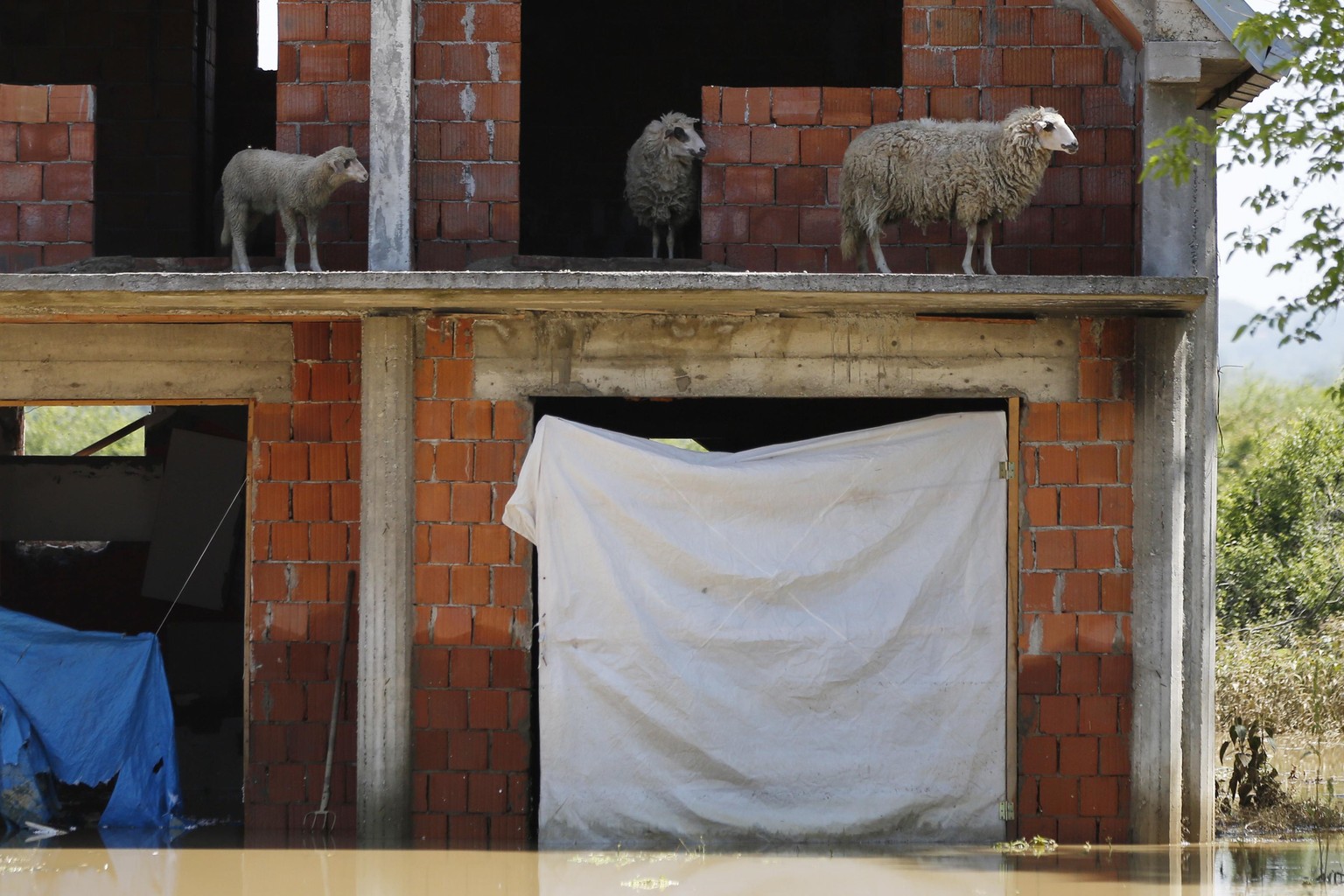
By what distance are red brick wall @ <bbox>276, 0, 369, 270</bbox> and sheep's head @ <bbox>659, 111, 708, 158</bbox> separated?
5.80 feet

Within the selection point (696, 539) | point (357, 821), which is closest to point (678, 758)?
point (696, 539)

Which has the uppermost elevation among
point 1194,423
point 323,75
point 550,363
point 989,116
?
point 323,75

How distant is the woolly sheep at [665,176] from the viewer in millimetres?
9688

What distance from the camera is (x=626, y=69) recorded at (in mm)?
13602

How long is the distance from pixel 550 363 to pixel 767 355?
4.04ft

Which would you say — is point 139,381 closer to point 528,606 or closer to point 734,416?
point 528,606

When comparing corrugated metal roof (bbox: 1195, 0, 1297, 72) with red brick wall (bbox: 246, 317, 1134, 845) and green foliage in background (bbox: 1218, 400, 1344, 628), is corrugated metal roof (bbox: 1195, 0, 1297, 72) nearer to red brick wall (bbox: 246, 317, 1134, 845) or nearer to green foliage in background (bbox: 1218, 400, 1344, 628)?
red brick wall (bbox: 246, 317, 1134, 845)

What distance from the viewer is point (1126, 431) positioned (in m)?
9.20

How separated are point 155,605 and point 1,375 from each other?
318 centimetres

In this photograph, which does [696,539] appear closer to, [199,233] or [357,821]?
[357,821]

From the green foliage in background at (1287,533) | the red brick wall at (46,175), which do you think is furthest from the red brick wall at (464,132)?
the green foliage in background at (1287,533)

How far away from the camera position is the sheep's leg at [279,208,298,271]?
9.27 meters

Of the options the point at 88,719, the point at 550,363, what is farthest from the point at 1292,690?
the point at 88,719

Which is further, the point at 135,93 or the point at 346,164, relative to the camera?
the point at 135,93
